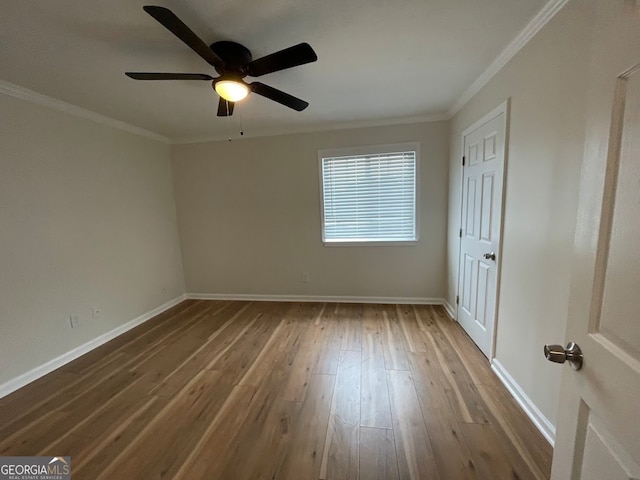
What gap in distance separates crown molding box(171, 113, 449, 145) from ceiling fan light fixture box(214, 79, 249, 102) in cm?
173

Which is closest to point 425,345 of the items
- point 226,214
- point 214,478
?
point 214,478

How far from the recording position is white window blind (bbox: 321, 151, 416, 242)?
11.2 feet

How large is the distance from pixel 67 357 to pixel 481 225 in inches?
158

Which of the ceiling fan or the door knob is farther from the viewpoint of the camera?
the ceiling fan

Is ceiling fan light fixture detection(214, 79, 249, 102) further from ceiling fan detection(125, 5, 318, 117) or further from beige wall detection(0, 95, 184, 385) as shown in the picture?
beige wall detection(0, 95, 184, 385)

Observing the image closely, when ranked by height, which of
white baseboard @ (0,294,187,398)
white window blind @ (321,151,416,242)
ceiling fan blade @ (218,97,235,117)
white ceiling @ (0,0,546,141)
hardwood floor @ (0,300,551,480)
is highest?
white ceiling @ (0,0,546,141)

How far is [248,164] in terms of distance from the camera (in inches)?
145

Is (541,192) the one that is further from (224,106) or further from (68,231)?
(68,231)

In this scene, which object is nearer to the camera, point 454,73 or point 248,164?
point 454,73

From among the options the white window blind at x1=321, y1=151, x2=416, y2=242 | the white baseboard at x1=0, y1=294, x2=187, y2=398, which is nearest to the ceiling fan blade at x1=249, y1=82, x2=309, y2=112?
the white window blind at x1=321, y1=151, x2=416, y2=242

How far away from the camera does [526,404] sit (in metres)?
1.71

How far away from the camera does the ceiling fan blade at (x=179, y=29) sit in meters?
1.10

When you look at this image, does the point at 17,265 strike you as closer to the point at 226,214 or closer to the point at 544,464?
the point at 226,214

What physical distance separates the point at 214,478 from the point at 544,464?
1.71 meters
